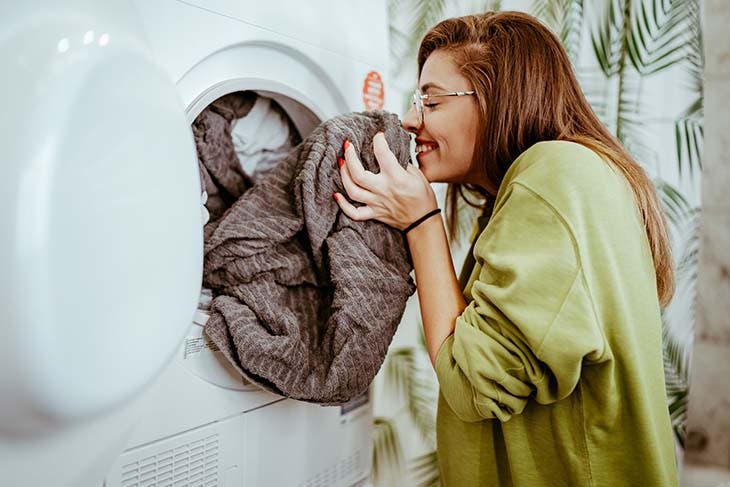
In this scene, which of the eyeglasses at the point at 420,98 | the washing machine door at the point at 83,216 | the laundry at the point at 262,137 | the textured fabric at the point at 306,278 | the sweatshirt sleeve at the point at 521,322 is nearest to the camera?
the washing machine door at the point at 83,216

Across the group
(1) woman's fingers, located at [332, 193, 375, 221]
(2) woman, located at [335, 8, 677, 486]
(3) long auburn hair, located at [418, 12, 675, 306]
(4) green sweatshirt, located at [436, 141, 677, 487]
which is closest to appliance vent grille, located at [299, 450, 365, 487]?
(2) woman, located at [335, 8, 677, 486]

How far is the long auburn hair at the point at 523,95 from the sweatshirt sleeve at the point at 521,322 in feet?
0.54

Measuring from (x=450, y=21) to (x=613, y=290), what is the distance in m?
0.56

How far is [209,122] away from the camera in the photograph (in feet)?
3.22

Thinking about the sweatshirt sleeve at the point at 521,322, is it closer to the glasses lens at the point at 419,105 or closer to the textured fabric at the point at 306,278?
the textured fabric at the point at 306,278

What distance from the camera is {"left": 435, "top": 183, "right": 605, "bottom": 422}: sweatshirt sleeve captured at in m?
0.73

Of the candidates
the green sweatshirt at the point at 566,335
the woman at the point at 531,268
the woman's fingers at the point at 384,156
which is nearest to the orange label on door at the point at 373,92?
the woman at the point at 531,268

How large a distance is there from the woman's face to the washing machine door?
19.5 inches

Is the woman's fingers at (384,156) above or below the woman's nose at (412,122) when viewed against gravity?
below

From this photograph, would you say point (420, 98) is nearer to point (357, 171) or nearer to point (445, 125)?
point (445, 125)

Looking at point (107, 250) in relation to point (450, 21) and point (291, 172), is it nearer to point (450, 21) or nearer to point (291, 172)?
point (291, 172)

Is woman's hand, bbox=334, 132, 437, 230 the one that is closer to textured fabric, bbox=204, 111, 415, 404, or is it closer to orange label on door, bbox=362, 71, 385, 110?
textured fabric, bbox=204, 111, 415, 404

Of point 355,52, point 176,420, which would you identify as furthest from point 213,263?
point 355,52

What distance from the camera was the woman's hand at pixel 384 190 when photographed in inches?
36.3
